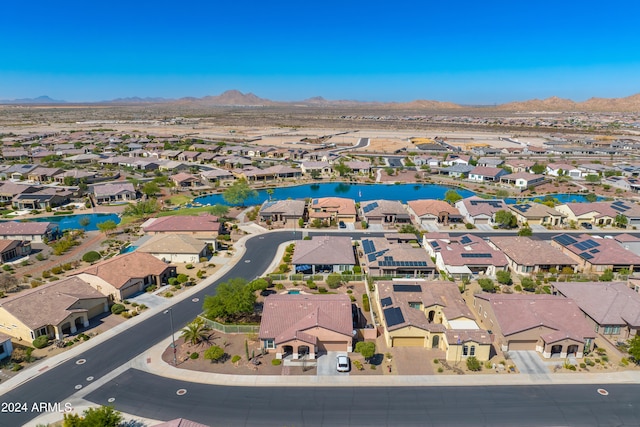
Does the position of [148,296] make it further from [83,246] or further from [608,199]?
[608,199]

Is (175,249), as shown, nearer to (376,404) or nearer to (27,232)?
(27,232)

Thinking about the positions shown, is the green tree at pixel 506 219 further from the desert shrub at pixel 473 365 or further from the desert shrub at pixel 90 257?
the desert shrub at pixel 90 257

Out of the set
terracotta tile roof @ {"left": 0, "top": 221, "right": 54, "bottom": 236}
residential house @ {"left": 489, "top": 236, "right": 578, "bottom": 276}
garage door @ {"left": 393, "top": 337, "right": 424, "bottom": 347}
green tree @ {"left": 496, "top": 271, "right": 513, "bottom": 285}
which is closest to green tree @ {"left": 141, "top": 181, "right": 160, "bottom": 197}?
terracotta tile roof @ {"left": 0, "top": 221, "right": 54, "bottom": 236}

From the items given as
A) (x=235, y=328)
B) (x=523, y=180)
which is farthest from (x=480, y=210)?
(x=235, y=328)

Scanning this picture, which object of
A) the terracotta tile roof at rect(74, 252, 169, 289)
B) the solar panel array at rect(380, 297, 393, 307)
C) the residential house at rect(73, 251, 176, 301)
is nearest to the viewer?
the solar panel array at rect(380, 297, 393, 307)

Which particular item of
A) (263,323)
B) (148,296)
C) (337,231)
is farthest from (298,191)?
(263,323)

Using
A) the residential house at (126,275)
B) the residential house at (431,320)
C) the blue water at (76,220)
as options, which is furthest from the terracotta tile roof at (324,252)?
the blue water at (76,220)

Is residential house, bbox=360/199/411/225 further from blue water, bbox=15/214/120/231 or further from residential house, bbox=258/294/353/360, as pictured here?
blue water, bbox=15/214/120/231
